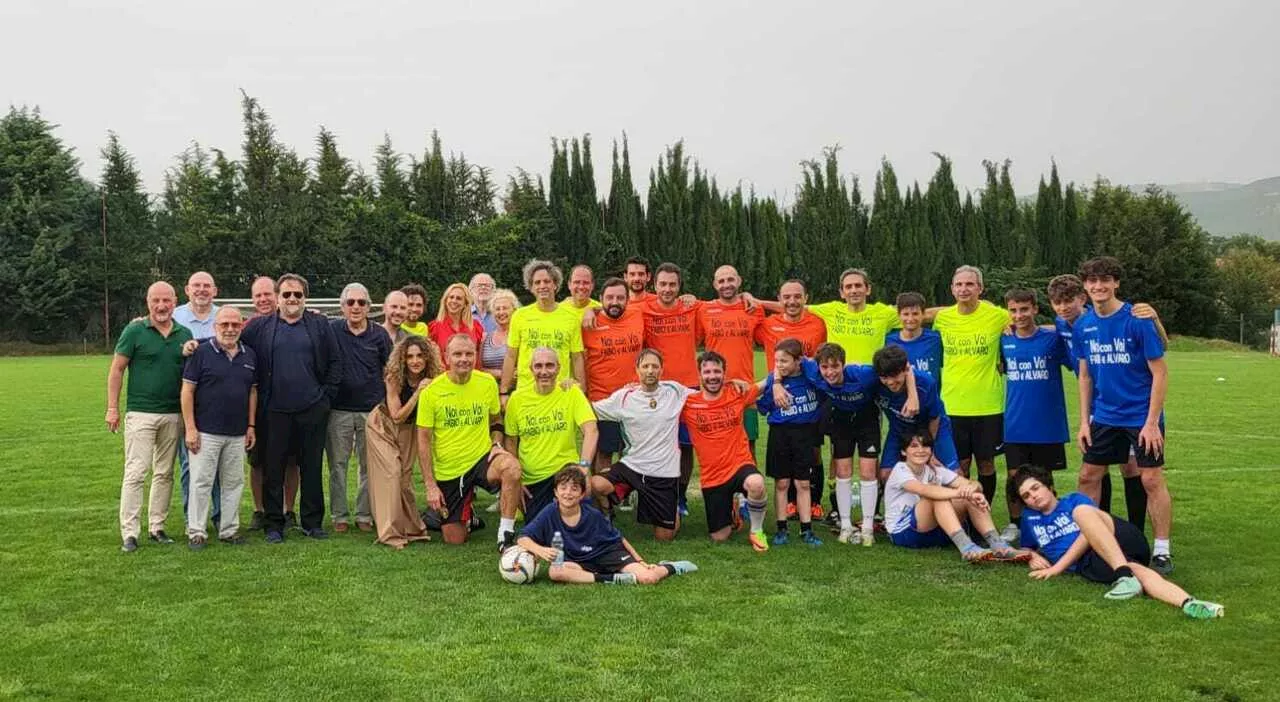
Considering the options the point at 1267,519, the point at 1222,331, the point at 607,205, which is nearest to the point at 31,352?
the point at 607,205

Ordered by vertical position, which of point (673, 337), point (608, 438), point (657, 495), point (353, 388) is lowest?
point (657, 495)

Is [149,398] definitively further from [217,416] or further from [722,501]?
[722,501]

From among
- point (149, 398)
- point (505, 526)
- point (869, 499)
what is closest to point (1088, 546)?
point (869, 499)

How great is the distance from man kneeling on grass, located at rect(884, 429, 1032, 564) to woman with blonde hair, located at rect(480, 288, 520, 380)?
3.11 m

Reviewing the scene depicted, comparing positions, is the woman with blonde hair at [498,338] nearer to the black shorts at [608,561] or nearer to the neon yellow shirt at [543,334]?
the neon yellow shirt at [543,334]

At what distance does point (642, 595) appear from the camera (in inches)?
204

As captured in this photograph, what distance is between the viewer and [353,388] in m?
6.97

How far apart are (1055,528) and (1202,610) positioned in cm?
102

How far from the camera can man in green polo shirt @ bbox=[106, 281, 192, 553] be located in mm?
6395

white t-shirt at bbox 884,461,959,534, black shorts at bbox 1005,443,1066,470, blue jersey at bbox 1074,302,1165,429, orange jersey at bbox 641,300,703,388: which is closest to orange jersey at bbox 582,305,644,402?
orange jersey at bbox 641,300,703,388

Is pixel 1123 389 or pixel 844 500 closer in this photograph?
pixel 1123 389

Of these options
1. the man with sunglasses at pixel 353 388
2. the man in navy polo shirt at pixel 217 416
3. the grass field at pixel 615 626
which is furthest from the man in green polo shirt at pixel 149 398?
the man with sunglasses at pixel 353 388

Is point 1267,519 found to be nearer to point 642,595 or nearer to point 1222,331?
point 642,595

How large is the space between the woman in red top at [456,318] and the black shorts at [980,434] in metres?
3.68
